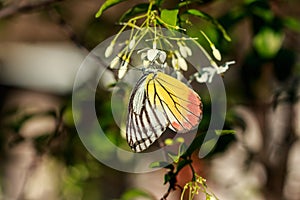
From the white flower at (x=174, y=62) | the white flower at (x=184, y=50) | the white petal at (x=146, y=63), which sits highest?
the white petal at (x=146, y=63)

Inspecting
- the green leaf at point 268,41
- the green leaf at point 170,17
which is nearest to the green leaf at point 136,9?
the green leaf at point 170,17

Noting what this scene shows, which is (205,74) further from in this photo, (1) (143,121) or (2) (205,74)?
(1) (143,121)

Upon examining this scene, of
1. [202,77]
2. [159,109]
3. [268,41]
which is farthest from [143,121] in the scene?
[268,41]

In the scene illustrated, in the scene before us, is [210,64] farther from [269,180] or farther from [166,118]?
[269,180]

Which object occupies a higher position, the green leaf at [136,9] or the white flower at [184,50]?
the white flower at [184,50]

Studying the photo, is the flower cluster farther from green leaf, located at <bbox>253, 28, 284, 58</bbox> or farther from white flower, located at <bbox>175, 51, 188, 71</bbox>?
green leaf, located at <bbox>253, 28, 284, 58</bbox>

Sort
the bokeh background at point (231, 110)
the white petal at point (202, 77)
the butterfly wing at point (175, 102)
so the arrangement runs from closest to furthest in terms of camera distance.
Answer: the butterfly wing at point (175, 102) → the white petal at point (202, 77) → the bokeh background at point (231, 110)

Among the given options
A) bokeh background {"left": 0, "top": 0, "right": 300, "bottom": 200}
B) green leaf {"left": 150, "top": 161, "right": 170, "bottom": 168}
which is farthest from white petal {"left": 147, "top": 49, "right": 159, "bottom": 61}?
bokeh background {"left": 0, "top": 0, "right": 300, "bottom": 200}

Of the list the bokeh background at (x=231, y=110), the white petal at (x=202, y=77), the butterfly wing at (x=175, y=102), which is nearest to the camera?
the butterfly wing at (x=175, y=102)

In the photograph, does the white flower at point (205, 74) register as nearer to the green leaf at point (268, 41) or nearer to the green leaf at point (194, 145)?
the green leaf at point (194, 145)
